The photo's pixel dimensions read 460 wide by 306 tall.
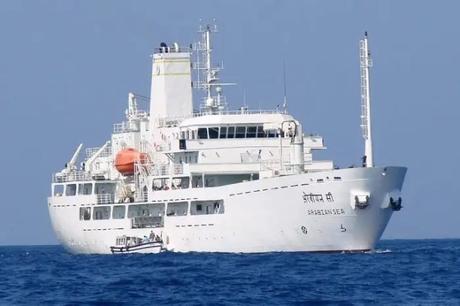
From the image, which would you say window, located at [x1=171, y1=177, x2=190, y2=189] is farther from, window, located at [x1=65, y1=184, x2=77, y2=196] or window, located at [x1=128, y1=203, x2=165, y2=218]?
window, located at [x1=65, y1=184, x2=77, y2=196]

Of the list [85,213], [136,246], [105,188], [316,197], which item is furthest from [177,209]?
[316,197]

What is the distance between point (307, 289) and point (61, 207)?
40.1 m

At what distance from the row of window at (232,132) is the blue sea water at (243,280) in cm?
682

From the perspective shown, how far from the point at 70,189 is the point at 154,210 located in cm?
940

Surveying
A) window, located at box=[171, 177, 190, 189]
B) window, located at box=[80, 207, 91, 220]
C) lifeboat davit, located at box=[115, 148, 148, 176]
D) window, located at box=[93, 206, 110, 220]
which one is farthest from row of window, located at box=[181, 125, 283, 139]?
window, located at box=[80, 207, 91, 220]

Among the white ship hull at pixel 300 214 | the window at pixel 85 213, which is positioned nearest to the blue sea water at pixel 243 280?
the white ship hull at pixel 300 214

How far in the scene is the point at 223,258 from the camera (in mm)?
76750

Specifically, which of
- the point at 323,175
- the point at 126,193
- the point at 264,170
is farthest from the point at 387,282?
the point at 126,193

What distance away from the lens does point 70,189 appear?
317 feet

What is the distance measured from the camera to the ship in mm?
78062

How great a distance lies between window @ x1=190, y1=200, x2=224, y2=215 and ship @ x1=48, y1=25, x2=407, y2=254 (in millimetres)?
51

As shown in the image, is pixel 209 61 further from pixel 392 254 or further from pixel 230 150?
pixel 392 254

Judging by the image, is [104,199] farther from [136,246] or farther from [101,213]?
[136,246]

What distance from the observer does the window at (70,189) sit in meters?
96.1
